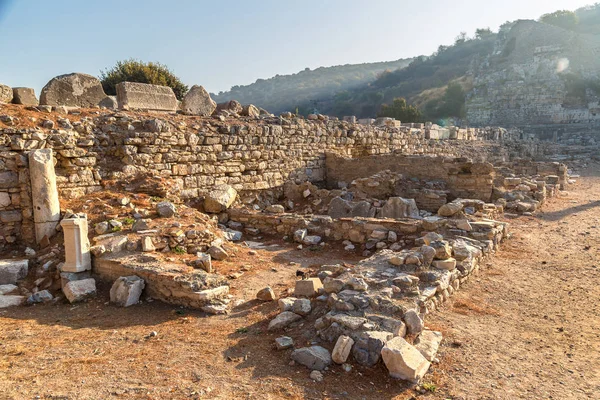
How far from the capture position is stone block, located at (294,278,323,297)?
5.12m

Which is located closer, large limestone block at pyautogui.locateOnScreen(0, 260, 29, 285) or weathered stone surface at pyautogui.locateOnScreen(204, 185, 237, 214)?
large limestone block at pyautogui.locateOnScreen(0, 260, 29, 285)

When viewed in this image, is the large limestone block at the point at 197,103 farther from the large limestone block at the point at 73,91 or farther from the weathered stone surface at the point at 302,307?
the weathered stone surface at the point at 302,307

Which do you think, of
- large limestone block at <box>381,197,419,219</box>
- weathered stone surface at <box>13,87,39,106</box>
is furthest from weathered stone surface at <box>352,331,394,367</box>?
weathered stone surface at <box>13,87,39,106</box>

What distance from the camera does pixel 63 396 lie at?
3.21 m

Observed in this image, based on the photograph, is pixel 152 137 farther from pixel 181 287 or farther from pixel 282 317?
pixel 282 317

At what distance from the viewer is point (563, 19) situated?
54.2 meters

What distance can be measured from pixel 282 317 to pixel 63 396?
217cm

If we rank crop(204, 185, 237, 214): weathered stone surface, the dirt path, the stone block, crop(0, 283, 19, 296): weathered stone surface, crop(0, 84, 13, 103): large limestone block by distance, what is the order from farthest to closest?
crop(204, 185, 237, 214): weathered stone surface < crop(0, 84, 13, 103): large limestone block < crop(0, 283, 19, 296): weathered stone surface < the stone block < the dirt path

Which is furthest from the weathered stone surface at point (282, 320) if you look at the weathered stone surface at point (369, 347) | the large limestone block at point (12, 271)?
the large limestone block at point (12, 271)

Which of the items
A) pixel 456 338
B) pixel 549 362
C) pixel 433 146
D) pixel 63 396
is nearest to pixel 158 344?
pixel 63 396

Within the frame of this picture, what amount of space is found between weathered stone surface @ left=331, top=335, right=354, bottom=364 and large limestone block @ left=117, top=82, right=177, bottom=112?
30.8ft

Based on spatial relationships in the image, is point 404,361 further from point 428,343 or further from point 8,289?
point 8,289

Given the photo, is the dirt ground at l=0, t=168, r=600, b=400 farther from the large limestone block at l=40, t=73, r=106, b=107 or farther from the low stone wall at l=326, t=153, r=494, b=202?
the large limestone block at l=40, t=73, r=106, b=107

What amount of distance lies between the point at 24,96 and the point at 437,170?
10.9m
